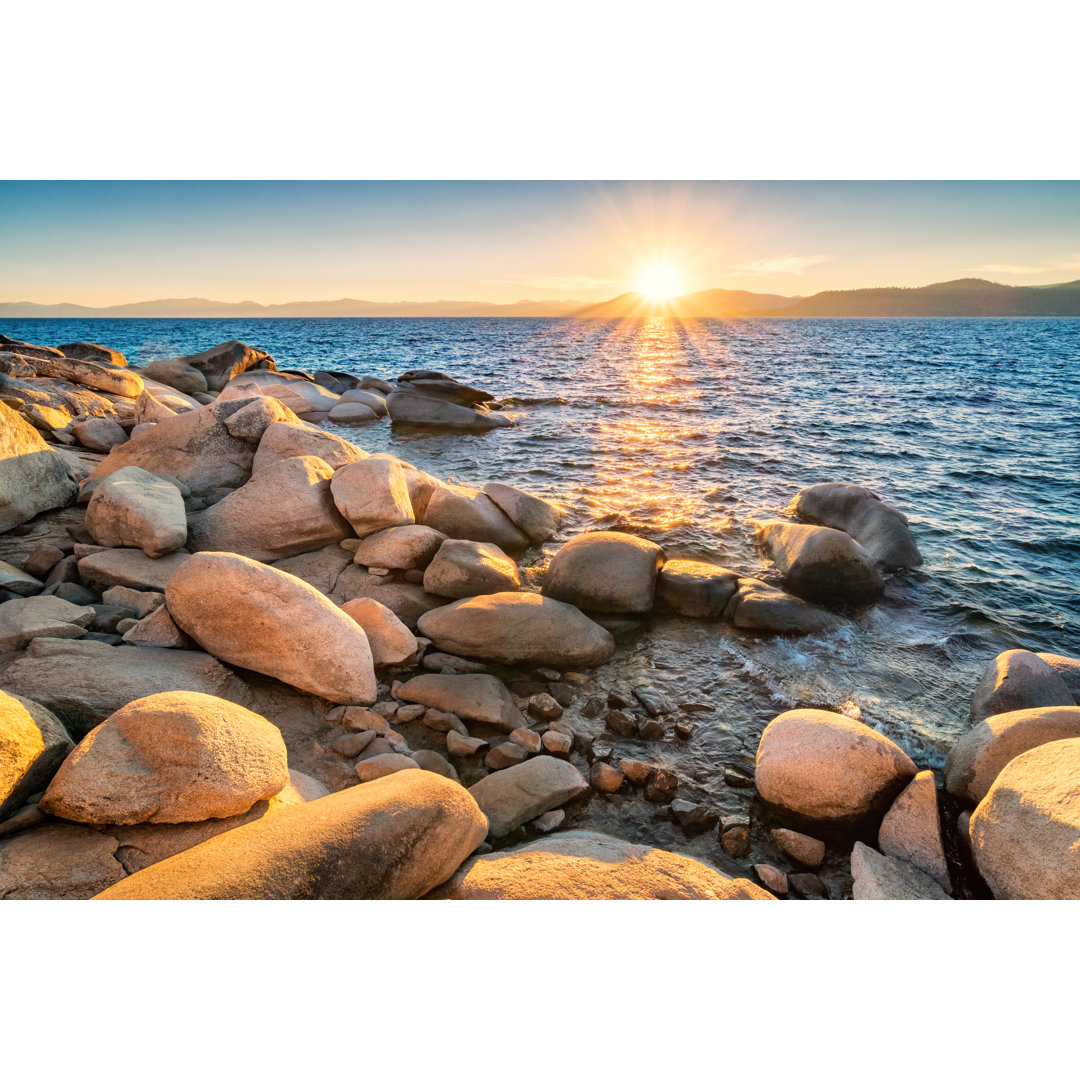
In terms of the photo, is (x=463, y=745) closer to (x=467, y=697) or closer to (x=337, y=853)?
(x=467, y=697)

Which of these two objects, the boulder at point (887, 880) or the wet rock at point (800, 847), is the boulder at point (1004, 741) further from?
the wet rock at point (800, 847)

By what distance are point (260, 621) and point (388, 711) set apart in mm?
864

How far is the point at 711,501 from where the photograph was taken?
725cm

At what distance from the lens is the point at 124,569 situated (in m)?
3.50

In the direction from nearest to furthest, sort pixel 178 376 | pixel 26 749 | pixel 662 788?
pixel 26 749 → pixel 662 788 → pixel 178 376

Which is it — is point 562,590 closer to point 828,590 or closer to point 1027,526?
point 828,590

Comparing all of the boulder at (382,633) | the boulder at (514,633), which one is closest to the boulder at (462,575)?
the boulder at (514,633)

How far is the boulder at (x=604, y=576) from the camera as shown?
4410 mm

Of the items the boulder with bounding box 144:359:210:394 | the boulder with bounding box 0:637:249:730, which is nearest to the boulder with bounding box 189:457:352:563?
the boulder with bounding box 0:637:249:730

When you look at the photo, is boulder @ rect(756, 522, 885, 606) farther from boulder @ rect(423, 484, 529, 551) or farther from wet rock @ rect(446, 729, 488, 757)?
wet rock @ rect(446, 729, 488, 757)

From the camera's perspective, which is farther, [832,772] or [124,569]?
[124,569]

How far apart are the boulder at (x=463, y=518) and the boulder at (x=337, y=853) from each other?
3.32 meters

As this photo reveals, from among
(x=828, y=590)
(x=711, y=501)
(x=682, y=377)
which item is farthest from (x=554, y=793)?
(x=682, y=377)

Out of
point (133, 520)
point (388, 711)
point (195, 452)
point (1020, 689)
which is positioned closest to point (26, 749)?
point (388, 711)
